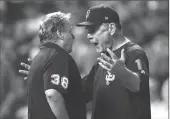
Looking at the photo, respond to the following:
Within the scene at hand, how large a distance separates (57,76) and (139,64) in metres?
0.63

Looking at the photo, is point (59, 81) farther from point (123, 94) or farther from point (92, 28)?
point (92, 28)

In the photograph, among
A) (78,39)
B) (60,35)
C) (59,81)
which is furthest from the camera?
(78,39)

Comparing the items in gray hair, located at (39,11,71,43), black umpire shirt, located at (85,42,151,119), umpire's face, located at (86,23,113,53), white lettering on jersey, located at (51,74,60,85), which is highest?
gray hair, located at (39,11,71,43)

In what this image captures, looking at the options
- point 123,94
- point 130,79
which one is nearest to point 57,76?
point 130,79

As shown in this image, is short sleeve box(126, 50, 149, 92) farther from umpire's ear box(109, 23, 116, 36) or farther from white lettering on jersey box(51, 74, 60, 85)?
white lettering on jersey box(51, 74, 60, 85)

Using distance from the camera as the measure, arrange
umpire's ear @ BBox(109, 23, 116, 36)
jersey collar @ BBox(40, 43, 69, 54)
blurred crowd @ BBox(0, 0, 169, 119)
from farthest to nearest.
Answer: blurred crowd @ BBox(0, 0, 169, 119), umpire's ear @ BBox(109, 23, 116, 36), jersey collar @ BBox(40, 43, 69, 54)

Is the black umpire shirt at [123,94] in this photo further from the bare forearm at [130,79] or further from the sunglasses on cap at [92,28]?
the sunglasses on cap at [92,28]

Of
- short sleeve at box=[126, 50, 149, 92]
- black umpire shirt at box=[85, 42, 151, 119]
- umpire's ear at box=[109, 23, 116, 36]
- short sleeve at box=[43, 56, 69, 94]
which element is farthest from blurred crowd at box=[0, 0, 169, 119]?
short sleeve at box=[43, 56, 69, 94]

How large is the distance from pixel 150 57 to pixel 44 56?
142 inches

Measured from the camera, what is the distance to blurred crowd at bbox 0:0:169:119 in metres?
6.29

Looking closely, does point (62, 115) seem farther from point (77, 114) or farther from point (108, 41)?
point (108, 41)

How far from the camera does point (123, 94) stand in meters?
3.36

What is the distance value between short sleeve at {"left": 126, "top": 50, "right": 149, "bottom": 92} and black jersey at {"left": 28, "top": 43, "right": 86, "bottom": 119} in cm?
42

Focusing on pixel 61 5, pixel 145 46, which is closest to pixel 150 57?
pixel 145 46
